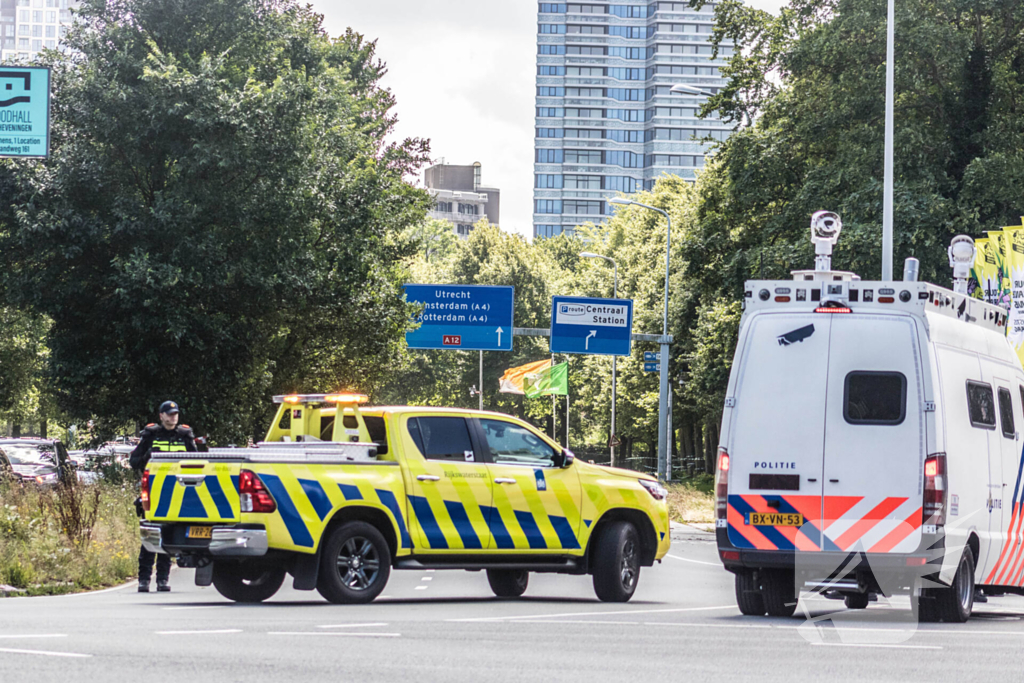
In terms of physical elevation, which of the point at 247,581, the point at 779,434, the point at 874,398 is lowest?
the point at 247,581

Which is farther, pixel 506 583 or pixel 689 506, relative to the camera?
pixel 689 506

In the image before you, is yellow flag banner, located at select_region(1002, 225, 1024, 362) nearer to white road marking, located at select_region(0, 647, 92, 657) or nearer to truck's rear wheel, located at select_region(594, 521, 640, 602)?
truck's rear wheel, located at select_region(594, 521, 640, 602)

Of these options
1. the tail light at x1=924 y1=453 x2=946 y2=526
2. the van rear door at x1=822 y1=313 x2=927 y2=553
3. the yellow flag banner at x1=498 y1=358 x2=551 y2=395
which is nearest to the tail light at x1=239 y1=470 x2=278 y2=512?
the van rear door at x1=822 y1=313 x2=927 y2=553

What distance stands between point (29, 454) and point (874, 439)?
23.1 metres

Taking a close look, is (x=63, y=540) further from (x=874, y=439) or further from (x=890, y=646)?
(x=890, y=646)

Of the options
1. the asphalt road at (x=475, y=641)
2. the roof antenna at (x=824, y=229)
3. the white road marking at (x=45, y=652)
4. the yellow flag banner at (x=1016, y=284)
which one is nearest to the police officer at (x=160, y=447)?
the asphalt road at (x=475, y=641)

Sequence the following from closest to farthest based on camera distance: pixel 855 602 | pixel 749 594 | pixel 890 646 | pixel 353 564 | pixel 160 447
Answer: pixel 890 646
pixel 749 594
pixel 353 564
pixel 855 602
pixel 160 447

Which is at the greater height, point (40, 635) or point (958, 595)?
point (958, 595)

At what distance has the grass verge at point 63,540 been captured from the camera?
15.2m

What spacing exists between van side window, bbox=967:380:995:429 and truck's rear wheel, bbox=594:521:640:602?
350cm


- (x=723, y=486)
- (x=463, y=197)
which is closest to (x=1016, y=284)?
(x=723, y=486)

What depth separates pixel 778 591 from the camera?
1251 centimetres

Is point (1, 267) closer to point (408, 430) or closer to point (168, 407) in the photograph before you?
point (168, 407)

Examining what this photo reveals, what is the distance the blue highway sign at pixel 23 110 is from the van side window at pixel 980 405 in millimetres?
13520
